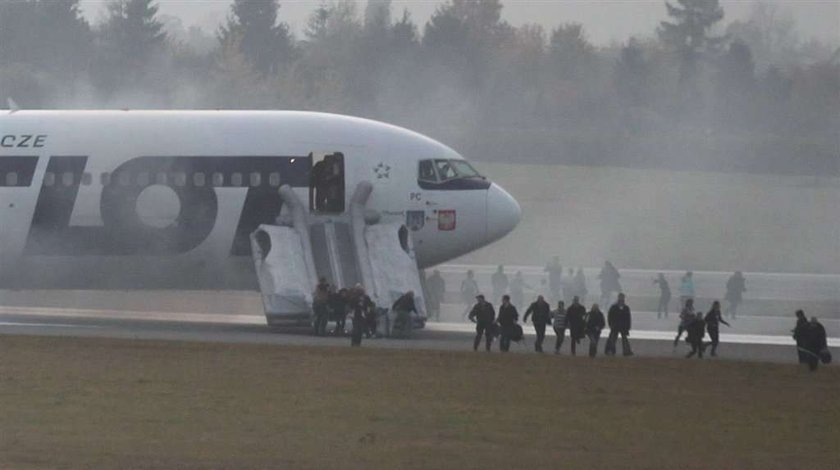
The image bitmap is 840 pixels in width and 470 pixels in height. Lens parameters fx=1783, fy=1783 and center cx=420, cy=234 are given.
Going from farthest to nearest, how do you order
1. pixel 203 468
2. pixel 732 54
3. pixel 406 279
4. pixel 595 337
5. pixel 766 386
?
pixel 732 54 < pixel 406 279 < pixel 595 337 < pixel 766 386 < pixel 203 468

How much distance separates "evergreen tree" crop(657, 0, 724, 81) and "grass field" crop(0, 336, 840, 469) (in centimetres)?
1268

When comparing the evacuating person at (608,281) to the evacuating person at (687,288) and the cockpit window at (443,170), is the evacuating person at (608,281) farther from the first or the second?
the cockpit window at (443,170)

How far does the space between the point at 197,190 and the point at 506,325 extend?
999 cm

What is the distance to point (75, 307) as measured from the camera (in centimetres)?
Answer: 5303

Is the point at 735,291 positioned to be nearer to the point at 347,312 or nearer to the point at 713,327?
the point at 713,327

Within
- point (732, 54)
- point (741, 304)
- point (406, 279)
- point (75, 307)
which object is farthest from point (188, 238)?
point (741, 304)

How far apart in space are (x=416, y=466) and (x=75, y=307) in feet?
107

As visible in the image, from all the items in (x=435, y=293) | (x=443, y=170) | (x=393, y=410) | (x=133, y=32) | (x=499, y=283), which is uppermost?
(x=133, y=32)

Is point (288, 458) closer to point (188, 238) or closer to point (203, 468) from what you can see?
point (203, 468)

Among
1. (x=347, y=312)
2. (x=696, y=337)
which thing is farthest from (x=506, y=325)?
(x=347, y=312)

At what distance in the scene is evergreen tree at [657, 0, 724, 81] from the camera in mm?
45062

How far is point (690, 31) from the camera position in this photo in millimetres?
46375

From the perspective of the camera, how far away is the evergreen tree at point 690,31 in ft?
148

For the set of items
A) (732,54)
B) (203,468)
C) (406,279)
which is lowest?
(203,468)
